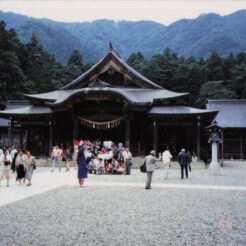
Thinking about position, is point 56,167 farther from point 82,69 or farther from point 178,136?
point 82,69

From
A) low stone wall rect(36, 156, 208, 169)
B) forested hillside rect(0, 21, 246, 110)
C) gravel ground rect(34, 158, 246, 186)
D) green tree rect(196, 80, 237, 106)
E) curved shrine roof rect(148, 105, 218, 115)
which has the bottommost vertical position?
gravel ground rect(34, 158, 246, 186)

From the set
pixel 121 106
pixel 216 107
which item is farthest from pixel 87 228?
pixel 216 107

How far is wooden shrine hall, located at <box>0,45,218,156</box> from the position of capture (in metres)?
23.1

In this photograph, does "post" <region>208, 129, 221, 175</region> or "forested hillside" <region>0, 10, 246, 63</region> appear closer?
"post" <region>208, 129, 221, 175</region>

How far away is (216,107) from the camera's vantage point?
1330 inches

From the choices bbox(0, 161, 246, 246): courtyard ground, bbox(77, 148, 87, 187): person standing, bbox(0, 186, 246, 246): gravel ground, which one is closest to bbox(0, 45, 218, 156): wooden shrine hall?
bbox(77, 148, 87, 187): person standing

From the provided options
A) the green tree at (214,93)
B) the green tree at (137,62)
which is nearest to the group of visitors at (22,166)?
the green tree at (214,93)

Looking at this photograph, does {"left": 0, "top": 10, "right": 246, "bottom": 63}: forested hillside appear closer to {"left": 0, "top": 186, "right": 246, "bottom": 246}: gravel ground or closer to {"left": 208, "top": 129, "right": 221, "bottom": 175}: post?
{"left": 208, "top": 129, "right": 221, "bottom": 175}: post

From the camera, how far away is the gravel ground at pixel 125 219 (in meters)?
5.37

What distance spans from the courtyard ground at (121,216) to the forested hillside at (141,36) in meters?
87.4

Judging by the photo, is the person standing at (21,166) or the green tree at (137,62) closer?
the person standing at (21,166)

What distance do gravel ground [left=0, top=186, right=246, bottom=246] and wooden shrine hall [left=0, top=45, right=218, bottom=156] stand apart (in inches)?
518

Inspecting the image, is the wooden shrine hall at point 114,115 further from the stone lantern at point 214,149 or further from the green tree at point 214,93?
the green tree at point 214,93

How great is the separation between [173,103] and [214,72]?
34522mm
